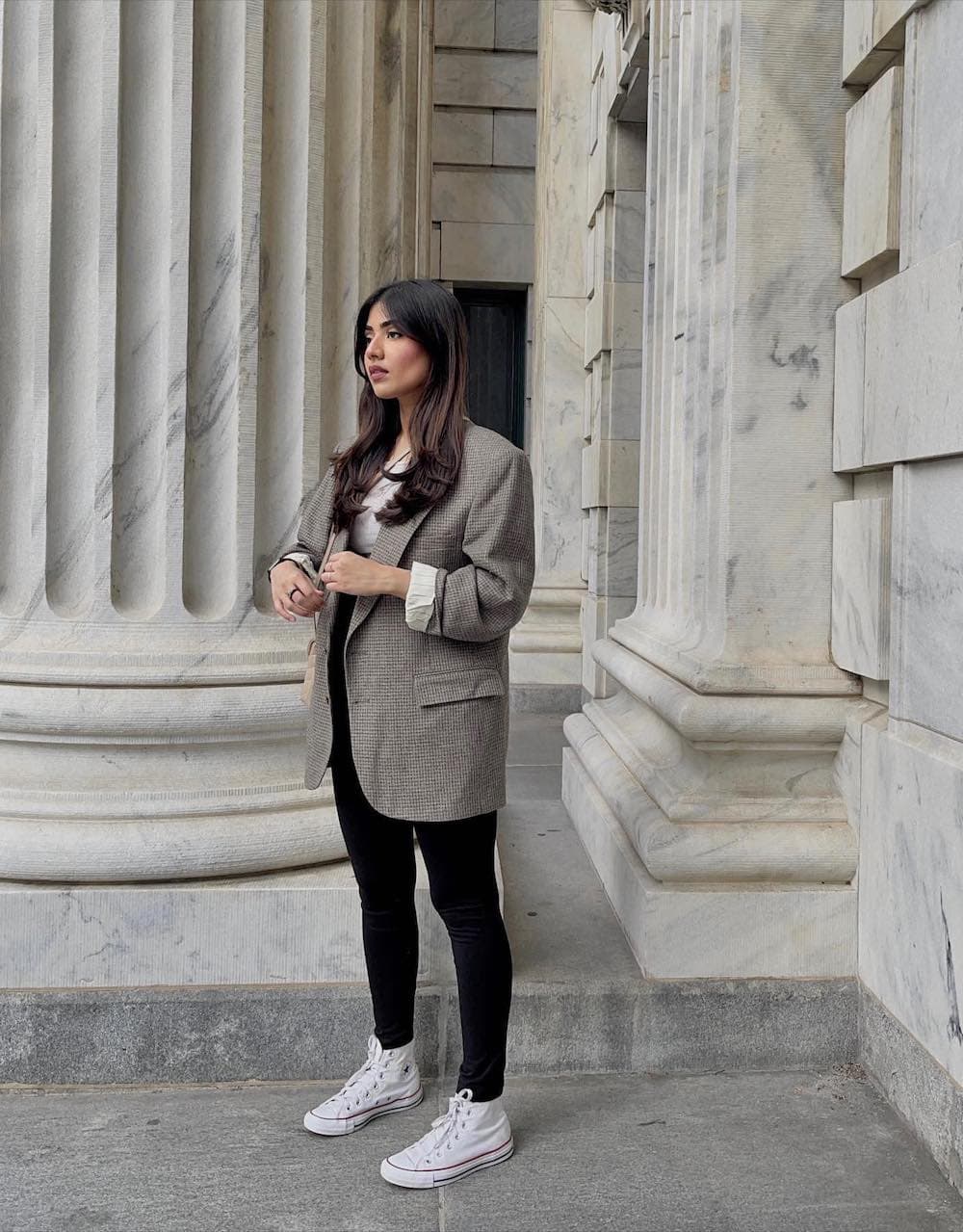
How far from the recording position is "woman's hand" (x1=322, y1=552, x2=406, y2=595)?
257cm

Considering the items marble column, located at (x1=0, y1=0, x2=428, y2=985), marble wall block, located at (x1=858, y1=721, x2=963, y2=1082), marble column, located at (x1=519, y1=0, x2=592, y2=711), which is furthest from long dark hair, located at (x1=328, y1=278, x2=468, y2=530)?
marble column, located at (x1=519, y1=0, x2=592, y2=711)

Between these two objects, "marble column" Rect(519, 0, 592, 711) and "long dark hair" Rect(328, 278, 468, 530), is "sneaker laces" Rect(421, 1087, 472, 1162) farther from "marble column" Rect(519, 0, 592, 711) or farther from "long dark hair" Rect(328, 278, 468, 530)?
"marble column" Rect(519, 0, 592, 711)

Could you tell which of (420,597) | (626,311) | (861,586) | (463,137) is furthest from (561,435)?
(420,597)

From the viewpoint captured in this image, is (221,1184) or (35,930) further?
(35,930)

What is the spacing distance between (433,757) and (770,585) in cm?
149

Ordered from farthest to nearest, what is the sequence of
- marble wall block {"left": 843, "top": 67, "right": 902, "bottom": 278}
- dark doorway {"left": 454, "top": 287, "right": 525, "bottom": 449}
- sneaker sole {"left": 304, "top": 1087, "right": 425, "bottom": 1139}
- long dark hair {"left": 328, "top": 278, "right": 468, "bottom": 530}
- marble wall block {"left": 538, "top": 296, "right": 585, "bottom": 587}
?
1. dark doorway {"left": 454, "top": 287, "right": 525, "bottom": 449}
2. marble wall block {"left": 538, "top": 296, "right": 585, "bottom": 587}
3. marble wall block {"left": 843, "top": 67, "right": 902, "bottom": 278}
4. sneaker sole {"left": 304, "top": 1087, "right": 425, "bottom": 1139}
5. long dark hair {"left": 328, "top": 278, "right": 468, "bottom": 530}

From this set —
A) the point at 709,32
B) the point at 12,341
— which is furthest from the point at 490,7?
the point at 12,341

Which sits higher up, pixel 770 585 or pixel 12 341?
pixel 12 341

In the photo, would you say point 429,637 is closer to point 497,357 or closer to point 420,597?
point 420,597

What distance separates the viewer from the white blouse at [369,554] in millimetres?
2588

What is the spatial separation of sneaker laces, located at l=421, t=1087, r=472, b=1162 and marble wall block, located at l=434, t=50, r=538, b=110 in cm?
1120

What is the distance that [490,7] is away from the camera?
12.1 m

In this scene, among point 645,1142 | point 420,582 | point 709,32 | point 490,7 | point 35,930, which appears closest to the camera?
point 420,582

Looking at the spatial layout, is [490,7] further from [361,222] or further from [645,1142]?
[645,1142]
